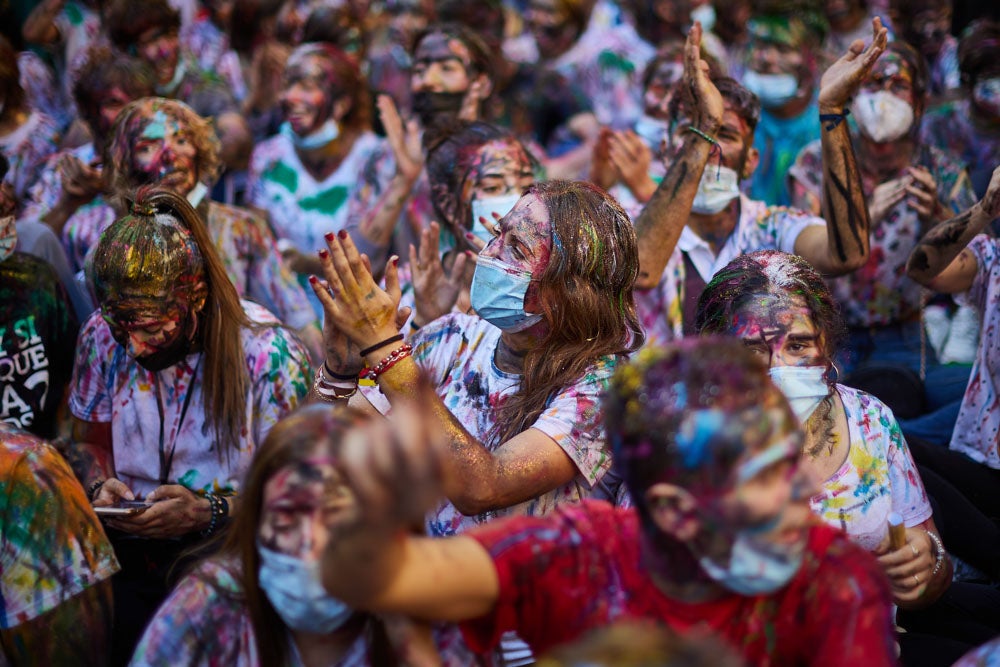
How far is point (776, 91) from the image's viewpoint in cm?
573

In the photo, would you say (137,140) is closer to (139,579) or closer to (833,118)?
(139,579)

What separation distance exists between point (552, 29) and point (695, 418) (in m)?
6.28

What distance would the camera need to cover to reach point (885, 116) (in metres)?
4.64

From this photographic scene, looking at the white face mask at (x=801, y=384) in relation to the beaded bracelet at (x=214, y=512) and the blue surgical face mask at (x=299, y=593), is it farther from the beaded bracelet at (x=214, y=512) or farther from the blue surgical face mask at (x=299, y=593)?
the beaded bracelet at (x=214, y=512)

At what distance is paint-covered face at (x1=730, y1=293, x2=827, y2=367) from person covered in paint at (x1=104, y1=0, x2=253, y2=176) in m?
3.57

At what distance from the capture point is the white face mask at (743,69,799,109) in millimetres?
5715

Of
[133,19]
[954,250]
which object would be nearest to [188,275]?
[954,250]

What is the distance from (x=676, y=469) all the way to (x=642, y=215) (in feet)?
6.57

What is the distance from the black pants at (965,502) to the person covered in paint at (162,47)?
12.1 feet

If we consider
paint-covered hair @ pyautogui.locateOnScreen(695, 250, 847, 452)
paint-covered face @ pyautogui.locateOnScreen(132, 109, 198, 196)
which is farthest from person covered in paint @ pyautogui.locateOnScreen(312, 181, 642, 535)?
paint-covered face @ pyautogui.locateOnScreen(132, 109, 198, 196)

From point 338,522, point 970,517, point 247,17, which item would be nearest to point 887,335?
point 970,517

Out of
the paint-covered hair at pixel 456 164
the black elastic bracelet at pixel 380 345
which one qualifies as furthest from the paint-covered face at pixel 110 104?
the black elastic bracelet at pixel 380 345

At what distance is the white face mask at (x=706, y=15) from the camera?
24.8ft

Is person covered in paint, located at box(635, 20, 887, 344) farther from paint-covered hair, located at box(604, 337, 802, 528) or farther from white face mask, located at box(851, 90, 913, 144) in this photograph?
paint-covered hair, located at box(604, 337, 802, 528)
